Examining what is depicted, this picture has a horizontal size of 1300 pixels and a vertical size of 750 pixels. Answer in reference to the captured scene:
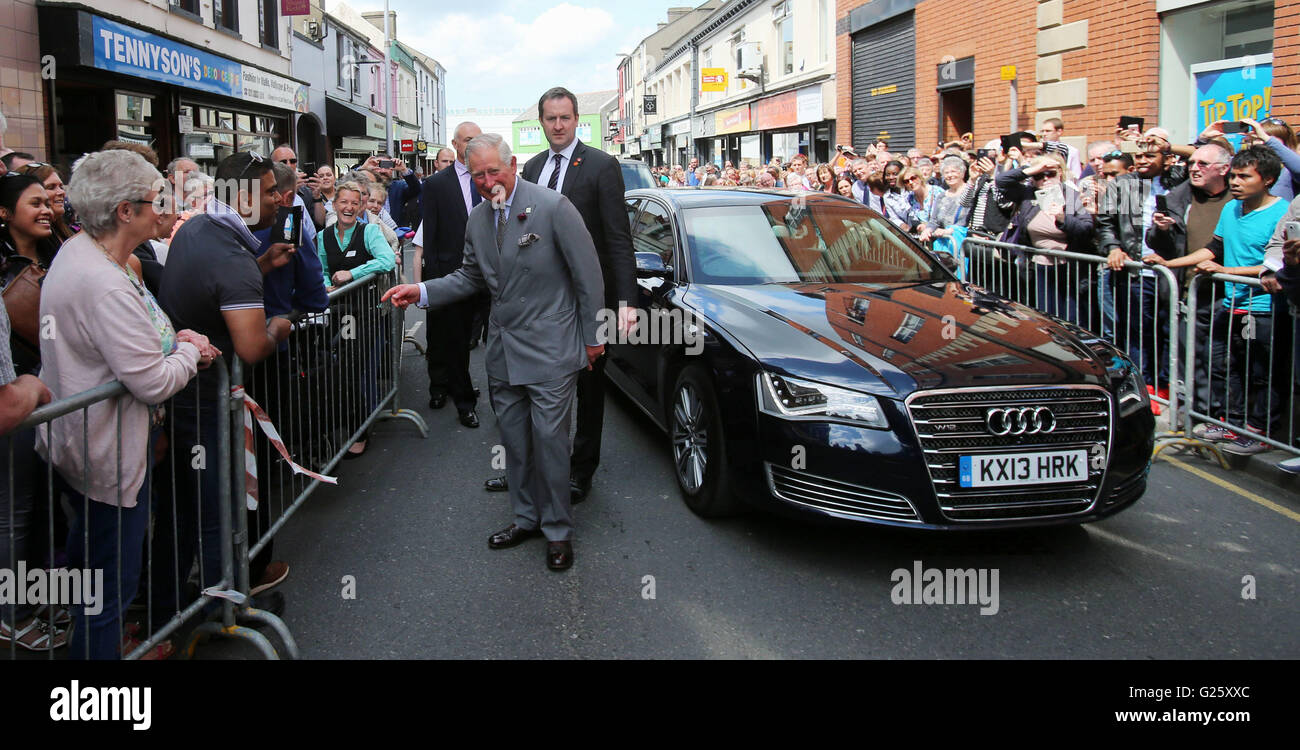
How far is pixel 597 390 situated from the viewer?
5.20 meters

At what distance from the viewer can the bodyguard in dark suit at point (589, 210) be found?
5035mm

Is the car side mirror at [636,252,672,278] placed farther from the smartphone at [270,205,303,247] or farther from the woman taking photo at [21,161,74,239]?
the woman taking photo at [21,161,74,239]

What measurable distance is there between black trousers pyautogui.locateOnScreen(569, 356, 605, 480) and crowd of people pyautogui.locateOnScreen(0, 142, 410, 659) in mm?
1452

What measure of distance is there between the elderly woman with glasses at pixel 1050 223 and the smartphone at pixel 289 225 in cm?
554

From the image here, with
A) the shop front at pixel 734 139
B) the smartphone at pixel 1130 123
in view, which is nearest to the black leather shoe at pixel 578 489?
the smartphone at pixel 1130 123

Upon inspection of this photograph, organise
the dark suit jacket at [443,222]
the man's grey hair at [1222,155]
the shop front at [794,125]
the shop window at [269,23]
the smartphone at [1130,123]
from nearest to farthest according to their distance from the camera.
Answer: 1. the man's grey hair at [1222,155]
2. the dark suit jacket at [443,222]
3. the smartphone at [1130,123]
4. the shop window at [269,23]
5. the shop front at [794,125]

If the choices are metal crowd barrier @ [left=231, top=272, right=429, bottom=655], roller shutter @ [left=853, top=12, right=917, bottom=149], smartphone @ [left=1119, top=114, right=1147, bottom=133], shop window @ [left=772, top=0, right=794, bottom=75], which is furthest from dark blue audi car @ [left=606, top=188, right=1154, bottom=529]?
shop window @ [left=772, top=0, right=794, bottom=75]

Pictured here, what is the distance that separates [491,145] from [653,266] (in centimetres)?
160

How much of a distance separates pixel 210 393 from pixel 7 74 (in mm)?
11040

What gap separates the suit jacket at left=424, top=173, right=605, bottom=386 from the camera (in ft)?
14.2

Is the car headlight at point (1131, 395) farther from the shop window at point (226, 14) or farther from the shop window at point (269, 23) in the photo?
the shop window at point (269, 23)

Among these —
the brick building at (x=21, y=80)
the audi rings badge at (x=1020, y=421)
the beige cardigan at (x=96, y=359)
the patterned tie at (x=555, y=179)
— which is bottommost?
the audi rings badge at (x=1020, y=421)
